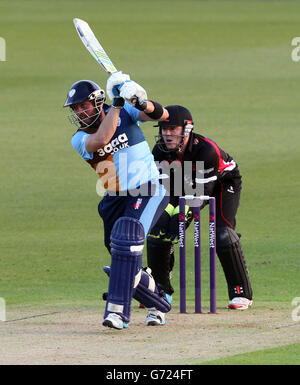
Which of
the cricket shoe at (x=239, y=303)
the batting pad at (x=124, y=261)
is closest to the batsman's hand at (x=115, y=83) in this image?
the batting pad at (x=124, y=261)

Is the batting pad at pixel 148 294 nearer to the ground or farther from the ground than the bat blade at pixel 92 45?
nearer to the ground

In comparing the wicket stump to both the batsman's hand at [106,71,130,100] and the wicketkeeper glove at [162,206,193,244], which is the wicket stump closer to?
the wicketkeeper glove at [162,206,193,244]

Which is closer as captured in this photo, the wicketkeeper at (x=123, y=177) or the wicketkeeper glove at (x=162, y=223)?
the wicketkeeper at (x=123, y=177)

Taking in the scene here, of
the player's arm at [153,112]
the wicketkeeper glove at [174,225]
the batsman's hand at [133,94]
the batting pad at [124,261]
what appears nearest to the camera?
the batsman's hand at [133,94]

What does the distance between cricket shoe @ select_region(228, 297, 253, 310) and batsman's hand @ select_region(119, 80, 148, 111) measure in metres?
1.87

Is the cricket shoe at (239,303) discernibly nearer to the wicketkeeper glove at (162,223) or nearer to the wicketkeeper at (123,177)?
the wicketkeeper glove at (162,223)

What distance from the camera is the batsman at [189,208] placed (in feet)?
24.3

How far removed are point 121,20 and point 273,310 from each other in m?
25.8

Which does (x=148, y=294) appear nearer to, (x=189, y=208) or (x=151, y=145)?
(x=189, y=208)

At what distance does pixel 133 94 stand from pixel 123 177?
617 millimetres

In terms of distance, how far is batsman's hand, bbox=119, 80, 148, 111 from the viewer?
6285 millimetres

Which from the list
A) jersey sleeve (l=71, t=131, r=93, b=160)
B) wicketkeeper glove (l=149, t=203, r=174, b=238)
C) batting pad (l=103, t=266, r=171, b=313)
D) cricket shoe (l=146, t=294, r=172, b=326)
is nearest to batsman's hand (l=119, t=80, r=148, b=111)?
jersey sleeve (l=71, t=131, r=93, b=160)

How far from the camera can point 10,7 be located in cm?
3569
